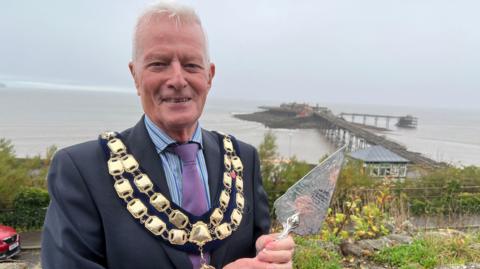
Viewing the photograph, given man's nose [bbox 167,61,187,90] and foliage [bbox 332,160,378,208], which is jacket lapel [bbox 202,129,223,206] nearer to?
man's nose [bbox 167,61,187,90]

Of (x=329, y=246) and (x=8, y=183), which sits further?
(x=8, y=183)

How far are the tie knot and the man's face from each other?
0.14 feet

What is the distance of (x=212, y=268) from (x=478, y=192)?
1660cm

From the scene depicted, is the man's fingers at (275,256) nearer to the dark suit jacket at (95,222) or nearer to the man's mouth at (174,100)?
the dark suit jacket at (95,222)

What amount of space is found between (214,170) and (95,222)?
0.55 metres

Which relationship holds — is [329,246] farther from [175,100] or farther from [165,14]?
[165,14]

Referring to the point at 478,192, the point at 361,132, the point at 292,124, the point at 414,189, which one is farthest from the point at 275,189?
the point at 292,124

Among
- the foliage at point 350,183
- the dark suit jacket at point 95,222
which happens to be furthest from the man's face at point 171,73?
the foliage at point 350,183

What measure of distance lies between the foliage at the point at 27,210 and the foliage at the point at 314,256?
30.2 feet

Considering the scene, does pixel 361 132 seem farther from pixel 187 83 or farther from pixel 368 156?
pixel 187 83

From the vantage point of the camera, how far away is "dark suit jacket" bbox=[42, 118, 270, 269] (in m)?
1.19

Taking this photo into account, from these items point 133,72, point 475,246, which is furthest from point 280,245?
point 475,246

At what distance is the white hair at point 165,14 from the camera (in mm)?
1330

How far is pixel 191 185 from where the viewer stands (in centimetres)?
142
